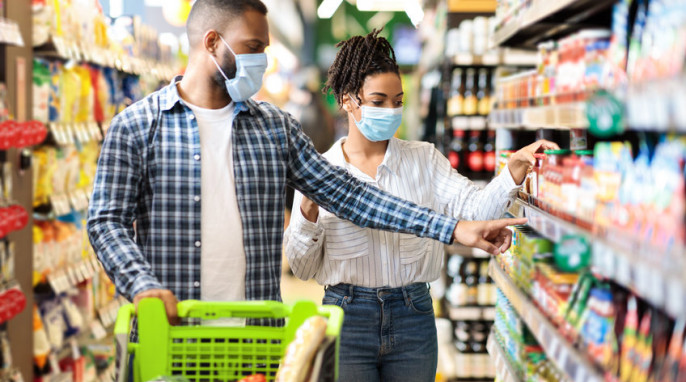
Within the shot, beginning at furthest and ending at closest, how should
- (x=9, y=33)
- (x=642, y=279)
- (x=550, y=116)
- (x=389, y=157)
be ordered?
1. (x=9, y=33)
2. (x=389, y=157)
3. (x=550, y=116)
4. (x=642, y=279)

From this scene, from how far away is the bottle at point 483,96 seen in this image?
521 centimetres

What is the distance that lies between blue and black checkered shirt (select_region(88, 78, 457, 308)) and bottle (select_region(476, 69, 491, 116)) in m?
2.84

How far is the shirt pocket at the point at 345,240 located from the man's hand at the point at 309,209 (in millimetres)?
84

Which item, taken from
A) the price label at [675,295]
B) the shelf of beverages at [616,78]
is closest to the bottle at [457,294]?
the shelf of beverages at [616,78]

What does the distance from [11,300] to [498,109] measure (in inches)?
84.3

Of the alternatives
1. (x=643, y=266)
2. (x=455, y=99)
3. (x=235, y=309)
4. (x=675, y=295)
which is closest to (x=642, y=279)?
(x=643, y=266)

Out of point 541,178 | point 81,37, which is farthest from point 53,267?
point 541,178

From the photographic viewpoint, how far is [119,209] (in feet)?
7.36

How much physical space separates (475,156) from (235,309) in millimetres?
3742

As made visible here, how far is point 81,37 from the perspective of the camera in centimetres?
422

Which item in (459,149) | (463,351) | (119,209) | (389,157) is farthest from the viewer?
(459,149)

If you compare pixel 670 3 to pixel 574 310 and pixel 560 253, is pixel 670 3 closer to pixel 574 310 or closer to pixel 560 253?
pixel 560 253

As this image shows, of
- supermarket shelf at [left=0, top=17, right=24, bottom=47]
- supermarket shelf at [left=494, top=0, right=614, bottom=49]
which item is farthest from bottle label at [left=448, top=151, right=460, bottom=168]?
supermarket shelf at [left=0, top=17, right=24, bottom=47]

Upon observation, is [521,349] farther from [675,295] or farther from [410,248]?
[675,295]
